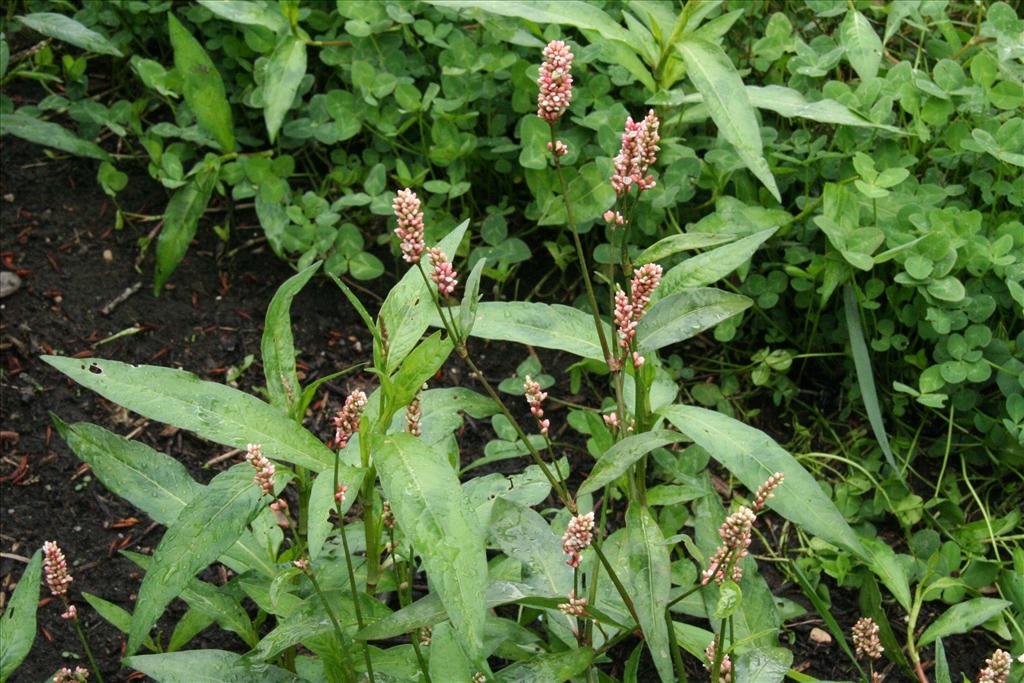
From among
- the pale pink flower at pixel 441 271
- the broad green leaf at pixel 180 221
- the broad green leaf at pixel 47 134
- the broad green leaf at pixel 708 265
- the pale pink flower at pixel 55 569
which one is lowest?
the pale pink flower at pixel 55 569

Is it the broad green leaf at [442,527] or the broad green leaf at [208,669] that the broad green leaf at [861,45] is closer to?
the broad green leaf at [442,527]

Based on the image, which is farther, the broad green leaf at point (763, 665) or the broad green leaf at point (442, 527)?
the broad green leaf at point (763, 665)

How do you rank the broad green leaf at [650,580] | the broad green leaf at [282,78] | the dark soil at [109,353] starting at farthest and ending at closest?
1. the broad green leaf at [282,78]
2. the dark soil at [109,353]
3. the broad green leaf at [650,580]

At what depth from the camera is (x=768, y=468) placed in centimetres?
231

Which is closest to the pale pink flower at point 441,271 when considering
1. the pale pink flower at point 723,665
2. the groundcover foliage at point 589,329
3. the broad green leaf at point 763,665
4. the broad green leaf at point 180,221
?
the groundcover foliage at point 589,329

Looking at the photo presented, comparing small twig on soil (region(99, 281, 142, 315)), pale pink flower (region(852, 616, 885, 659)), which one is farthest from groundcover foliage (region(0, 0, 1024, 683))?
small twig on soil (region(99, 281, 142, 315))

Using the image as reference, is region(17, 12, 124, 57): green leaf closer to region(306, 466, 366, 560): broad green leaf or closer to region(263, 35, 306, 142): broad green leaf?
region(263, 35, 306, 142): broad green leaf

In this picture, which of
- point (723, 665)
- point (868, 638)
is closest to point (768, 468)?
point (723, 665)

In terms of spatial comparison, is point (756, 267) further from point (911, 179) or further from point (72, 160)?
point (72, 160)

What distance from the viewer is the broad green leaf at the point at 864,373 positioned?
10.2 feet

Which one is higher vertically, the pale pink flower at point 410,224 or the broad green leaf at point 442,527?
the pale pink flower at point 410,224

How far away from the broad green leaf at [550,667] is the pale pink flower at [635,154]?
926 millimetres

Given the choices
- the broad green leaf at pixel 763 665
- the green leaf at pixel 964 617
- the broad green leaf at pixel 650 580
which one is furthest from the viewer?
the green leaf at pixel 964 617

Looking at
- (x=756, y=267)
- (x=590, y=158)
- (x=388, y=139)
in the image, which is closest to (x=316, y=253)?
(x=388, y=139)
